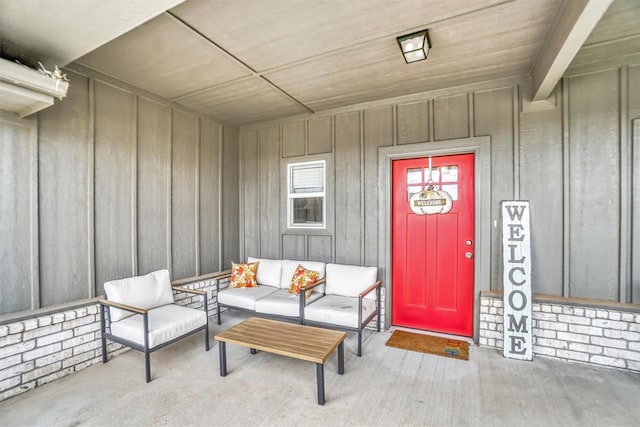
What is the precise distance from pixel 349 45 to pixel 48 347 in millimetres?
3693

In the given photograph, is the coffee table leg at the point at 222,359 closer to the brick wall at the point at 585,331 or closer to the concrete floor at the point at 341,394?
the concrete floor at the point at 341,394

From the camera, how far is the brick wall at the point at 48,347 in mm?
2297

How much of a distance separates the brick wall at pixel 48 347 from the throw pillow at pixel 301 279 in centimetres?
194

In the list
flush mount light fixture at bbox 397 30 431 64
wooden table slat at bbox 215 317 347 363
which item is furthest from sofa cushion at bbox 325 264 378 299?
flush mount light fixture at bbox 397 30 431 64

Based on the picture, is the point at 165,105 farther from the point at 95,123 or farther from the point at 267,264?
the point at 267,264

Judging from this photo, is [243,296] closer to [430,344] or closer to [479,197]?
[430,344]

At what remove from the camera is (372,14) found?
7.06 feet

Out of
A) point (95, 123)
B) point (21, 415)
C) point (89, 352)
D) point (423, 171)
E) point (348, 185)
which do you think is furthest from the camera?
point (348, 185)

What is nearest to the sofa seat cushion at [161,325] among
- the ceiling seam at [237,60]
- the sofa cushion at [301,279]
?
the sofa cushion at [301,279]

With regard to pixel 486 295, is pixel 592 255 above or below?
above

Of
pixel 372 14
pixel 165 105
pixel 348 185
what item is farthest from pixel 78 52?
pixel 348 185

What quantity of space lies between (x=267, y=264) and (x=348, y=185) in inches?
63.5

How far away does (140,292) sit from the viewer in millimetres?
3004

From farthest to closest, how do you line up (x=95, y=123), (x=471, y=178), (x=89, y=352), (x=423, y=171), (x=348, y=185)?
1. (x=348, y=185)
2. (x=423, y=171)
3. (x=471, y=178)
4. (x=95, y=123)
5. (x=89, y=352)
